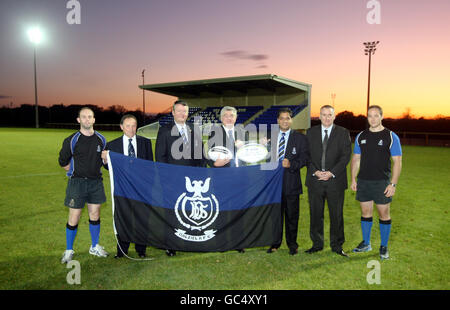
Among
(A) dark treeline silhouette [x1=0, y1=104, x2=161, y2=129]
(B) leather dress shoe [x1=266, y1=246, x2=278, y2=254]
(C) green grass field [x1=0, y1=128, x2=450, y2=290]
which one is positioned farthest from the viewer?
(A) dark treeline silhouette [x1=0, y1=104, x2=161, y2=129]

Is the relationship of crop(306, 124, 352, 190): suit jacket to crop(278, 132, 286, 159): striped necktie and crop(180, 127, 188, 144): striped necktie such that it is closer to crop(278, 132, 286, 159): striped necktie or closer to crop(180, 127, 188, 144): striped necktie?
crop(278, 132, 286, 159): striped necktie

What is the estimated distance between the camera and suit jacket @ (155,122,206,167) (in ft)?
14.0

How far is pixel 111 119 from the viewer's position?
82.9 m

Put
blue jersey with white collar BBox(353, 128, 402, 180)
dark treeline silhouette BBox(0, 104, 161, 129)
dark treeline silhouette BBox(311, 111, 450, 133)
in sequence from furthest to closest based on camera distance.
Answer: dark treeline silhouette BBox(0, 104, 161, 129) < dark treeline silhouette BBox(311, 111, 450, 133) < blue jersey with white collar BBox(353, 128, 402, 180)

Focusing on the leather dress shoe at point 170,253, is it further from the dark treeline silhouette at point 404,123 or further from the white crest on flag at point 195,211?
the dark treeline silhouette at point 404,123

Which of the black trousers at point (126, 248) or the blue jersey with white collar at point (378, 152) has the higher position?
the blue jersey with white collar at point (378, 152)

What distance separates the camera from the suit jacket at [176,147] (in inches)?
168

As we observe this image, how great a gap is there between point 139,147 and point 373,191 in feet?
10.7

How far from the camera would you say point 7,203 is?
705 cm

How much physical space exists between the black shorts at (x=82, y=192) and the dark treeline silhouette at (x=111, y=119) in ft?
197

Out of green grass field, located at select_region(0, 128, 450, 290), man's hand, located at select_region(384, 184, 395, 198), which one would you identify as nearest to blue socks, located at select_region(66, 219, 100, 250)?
green grass field, located at select_region(0, 128, 450, 290)

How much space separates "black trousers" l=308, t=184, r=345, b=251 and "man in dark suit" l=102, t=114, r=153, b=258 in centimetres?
240

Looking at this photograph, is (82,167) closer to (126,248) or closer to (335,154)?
(126,248)

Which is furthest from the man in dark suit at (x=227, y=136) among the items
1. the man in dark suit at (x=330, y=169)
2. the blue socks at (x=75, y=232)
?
the blue socks at (x=75, y=232)
